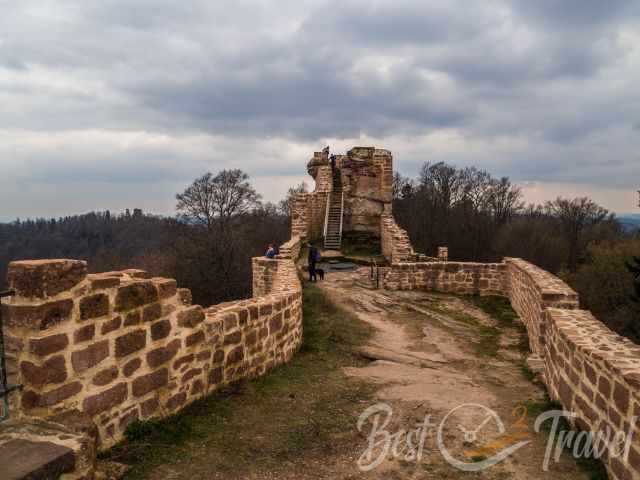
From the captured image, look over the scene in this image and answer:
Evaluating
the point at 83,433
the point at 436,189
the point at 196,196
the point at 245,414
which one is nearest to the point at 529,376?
the point at 245,414

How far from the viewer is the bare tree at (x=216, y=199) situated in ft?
113

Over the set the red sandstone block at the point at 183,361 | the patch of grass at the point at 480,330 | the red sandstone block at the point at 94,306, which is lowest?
the patch of grass at the point at 480,330

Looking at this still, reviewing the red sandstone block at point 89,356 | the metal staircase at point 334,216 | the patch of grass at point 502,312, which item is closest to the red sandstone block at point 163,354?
the red sandstone block at point 89,356

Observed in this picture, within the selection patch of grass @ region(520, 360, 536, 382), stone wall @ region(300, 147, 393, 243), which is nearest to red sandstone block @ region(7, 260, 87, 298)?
patch of grass @ region(520, 360, 536, 382)

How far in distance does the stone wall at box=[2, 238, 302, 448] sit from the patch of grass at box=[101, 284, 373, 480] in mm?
190

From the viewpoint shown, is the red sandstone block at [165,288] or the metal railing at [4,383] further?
the red sandstone block at [165,288]

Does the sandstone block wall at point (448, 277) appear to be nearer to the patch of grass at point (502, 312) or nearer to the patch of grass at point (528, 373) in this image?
the patch of grass at point (502, 312)

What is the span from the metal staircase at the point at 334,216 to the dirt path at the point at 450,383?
5.63 meters

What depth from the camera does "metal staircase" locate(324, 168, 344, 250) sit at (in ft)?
57.0

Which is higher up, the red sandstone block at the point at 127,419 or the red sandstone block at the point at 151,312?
the red sandstone block at the point at 151,312

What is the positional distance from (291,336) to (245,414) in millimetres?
2265

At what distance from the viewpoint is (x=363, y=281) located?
42.5 ft

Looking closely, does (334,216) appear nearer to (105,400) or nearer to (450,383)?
(450,383)

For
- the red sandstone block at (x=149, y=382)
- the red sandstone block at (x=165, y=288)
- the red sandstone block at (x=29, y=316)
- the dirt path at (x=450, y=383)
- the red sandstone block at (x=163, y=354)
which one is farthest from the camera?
the red sandstone block at (x=165, y=288)
